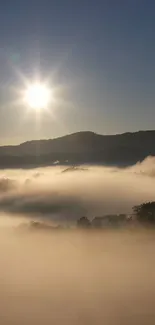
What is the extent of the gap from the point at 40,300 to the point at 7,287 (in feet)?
54.0

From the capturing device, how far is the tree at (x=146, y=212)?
172000 mm

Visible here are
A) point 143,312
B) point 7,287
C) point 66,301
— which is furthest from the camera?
point 7,287

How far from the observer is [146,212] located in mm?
173125

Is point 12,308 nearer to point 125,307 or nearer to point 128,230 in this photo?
point 125,307

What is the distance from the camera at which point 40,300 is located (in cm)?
19850

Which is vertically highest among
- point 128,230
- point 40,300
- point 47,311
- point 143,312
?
point 128,230

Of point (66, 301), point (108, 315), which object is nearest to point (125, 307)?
point (108, 315)

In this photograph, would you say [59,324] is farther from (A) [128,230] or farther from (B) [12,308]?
(A) [128,230]

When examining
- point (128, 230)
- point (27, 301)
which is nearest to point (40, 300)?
point (27, 301)

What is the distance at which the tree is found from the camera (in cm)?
17200

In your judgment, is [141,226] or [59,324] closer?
[59,324]

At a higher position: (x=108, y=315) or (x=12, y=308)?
(x=12, y=308)

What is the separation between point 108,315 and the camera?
6004 inches

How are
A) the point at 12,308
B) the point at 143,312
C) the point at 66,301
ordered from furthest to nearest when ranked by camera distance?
1. the point at 66,301
2. the point at 12,308
3. the point at 143,312
